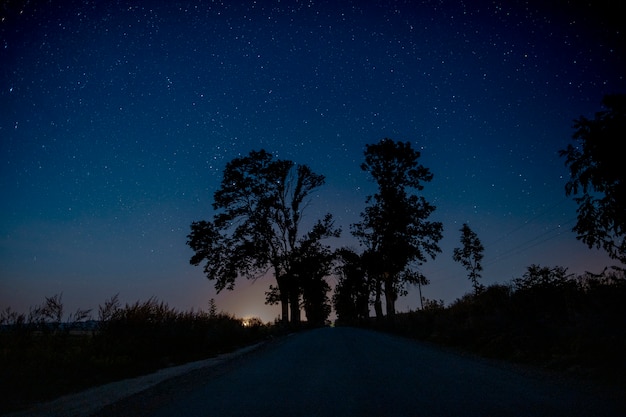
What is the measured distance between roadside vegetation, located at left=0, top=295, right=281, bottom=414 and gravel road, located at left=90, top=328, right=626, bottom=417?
91.3 inches

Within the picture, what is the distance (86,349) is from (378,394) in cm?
893

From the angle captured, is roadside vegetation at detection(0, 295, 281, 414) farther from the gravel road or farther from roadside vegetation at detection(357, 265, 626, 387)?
roadside vegetation at detection(357, 265, 626, 387)

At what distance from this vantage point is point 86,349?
1094cm

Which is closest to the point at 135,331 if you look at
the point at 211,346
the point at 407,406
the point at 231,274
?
the point at 211,346

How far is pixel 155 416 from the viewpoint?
5238 millimetres

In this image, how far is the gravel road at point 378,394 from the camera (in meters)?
4.90

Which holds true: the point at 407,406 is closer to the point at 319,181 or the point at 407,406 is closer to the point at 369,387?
the point at 369,387

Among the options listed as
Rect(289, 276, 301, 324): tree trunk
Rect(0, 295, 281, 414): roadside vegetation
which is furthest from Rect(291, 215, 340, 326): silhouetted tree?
Rect(0, 295, 281, 414): roadside vegetation

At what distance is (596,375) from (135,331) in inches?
514

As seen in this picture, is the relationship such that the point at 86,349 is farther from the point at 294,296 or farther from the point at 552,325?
the point at 294,296

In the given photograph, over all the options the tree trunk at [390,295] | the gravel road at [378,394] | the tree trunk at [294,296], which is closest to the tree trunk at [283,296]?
the tree trunk at [294,296]

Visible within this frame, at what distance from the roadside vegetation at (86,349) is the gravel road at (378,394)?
7.61 ft

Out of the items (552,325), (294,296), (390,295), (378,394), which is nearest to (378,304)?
(390,295)

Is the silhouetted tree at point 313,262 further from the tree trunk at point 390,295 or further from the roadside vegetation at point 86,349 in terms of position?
the roadside vegetation at point 86,349
